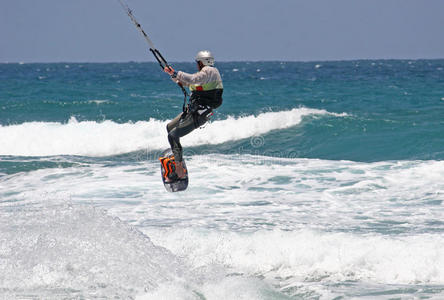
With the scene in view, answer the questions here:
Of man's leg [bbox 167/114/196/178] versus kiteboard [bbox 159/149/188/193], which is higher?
man's leg [bbox 167/114/196/178]

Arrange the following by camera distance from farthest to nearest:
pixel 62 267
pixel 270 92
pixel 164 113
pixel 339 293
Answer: pixel 270 92 < pixel 164 113 < pixel 62 267 < pixel 339 293

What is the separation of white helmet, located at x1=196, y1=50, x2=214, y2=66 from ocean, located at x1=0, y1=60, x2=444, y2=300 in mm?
2610

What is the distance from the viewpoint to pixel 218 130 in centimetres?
2409

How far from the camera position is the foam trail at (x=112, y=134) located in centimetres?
2341

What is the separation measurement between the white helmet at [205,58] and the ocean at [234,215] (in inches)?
103

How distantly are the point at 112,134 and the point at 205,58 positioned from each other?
53.9ft

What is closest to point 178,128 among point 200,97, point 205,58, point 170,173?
point 200,97

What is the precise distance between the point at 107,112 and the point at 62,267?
22.6 m

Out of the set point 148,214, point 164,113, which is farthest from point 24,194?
point 164,113

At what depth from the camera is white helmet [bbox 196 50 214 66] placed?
8.97m

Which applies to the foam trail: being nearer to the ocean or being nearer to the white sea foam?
the ocean

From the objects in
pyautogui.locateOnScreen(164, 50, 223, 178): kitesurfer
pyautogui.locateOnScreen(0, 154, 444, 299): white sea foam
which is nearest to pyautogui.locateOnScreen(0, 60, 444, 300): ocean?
pyautogui.locateOnScreen(0, 154, 444, 299): white sea foam

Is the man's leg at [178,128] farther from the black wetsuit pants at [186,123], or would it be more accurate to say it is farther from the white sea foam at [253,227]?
the white sea foam at [253,227]

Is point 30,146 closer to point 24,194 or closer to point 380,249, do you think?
point 24,194
